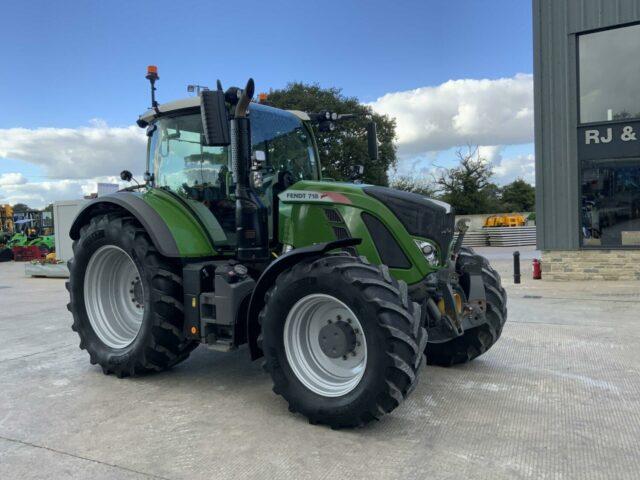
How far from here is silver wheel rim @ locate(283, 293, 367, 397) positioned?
3.83 metres

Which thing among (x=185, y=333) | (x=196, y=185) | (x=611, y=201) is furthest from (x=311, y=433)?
(x=611, y=201)

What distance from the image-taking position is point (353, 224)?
4.23 meters

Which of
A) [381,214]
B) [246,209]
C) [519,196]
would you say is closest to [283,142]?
[246,209]

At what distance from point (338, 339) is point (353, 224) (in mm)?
939

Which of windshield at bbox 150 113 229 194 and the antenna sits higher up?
the antenna

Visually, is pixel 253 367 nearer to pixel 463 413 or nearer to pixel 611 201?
pixel 463 413

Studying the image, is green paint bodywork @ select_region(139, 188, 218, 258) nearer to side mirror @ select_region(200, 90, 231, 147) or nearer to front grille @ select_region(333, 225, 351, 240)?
side mirror @ select_region(200, 90, 231, 147)

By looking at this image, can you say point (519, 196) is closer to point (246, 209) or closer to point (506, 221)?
point (506, 221)

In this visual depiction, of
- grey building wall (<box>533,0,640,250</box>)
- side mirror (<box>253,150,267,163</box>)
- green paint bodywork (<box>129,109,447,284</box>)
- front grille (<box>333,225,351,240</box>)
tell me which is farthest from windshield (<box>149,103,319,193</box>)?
grey building wall (<box>533,0,640,250</box>)

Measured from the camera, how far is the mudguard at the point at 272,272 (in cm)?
380

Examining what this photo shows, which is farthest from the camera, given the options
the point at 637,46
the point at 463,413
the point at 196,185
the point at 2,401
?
the point at 637,46

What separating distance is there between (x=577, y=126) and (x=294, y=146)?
9.11 metres

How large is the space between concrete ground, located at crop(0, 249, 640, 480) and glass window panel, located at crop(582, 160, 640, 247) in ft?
21.1

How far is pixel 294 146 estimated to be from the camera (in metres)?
5.30
